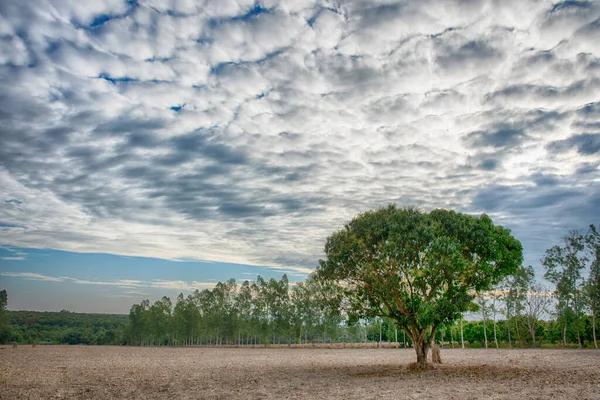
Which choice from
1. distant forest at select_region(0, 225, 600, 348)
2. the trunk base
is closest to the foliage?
distant forest at select_region(0, 225, 600, 348)

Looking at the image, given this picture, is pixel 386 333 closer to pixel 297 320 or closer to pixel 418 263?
pixel 297 320

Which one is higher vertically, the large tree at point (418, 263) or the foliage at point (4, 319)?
the large tree at point (418, 263)

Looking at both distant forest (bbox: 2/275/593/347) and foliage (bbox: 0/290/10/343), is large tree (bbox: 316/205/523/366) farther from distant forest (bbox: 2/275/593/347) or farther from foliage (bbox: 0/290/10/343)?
foliage (bbox: 0/290/10/343)

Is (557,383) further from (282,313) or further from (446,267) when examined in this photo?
(282,313)

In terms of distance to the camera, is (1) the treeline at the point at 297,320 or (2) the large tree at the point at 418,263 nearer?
(2) the large tree at the point at 418,263

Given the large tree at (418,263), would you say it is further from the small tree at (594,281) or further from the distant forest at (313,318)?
the small tree at (594,281)

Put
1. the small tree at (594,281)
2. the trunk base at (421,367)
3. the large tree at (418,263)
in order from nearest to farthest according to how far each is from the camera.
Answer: the large tree at (418,263), the trunk base at (421,367), the small tree at (594,281)

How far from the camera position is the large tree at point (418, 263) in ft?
99.8

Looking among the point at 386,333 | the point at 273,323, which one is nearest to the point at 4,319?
the point at 273,323

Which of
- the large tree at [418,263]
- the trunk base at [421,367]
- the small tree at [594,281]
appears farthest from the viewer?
the small tree at [594,281]

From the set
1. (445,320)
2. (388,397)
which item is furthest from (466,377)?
(388,397)

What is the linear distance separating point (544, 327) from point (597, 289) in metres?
29.3

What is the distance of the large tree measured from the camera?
99.8 feet

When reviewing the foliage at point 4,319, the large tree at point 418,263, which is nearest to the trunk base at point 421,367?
the large tree at point 418,263
